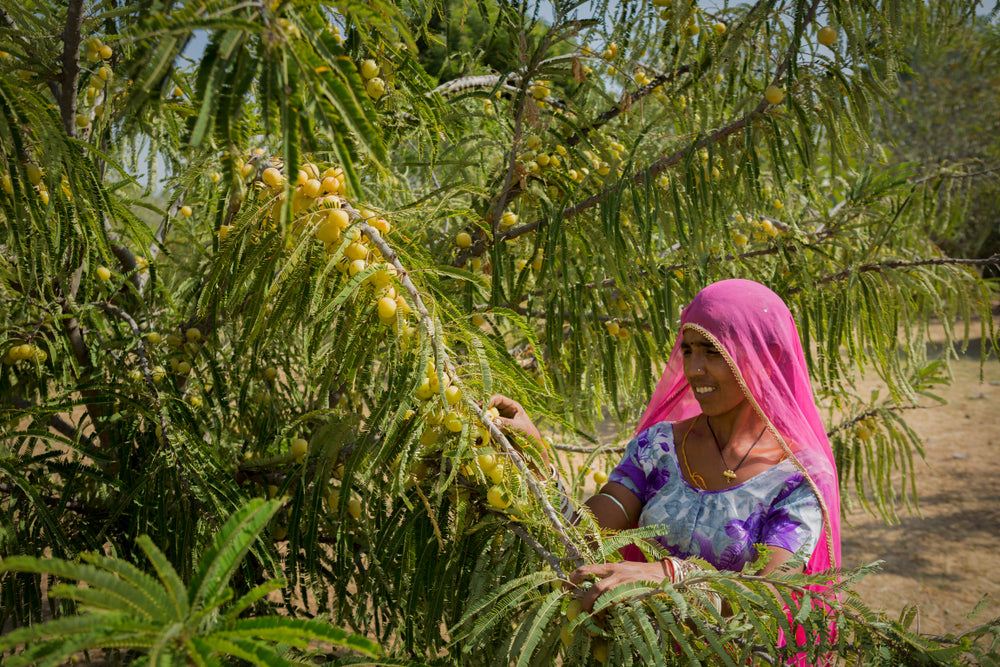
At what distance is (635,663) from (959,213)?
1.89 metres

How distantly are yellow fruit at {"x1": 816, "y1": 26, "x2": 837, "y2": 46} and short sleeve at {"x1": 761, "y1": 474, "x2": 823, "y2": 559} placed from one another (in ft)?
3.45

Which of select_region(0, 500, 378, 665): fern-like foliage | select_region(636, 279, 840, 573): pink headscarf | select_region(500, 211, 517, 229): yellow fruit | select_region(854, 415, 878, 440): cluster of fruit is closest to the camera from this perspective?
select_region(0, 500, 378, 665): fern-like foliage

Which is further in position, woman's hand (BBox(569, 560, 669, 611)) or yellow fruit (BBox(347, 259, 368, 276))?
yellow fruit (BBox(347, 259, 368, 276))

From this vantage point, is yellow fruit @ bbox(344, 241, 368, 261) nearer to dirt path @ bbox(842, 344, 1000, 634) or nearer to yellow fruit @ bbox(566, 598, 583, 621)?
yellow fruit @ bbox(566, 598, 583, 621)

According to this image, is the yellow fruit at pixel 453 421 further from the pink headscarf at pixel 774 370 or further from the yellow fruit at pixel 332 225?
the pink headscarf at pixel 774 370

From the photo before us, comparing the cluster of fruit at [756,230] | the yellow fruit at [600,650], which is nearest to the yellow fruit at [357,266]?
the yellow fruit at [600,650]

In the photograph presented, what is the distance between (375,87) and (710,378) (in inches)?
44.9

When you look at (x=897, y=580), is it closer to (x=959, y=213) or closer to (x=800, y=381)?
(x=959, y=213)

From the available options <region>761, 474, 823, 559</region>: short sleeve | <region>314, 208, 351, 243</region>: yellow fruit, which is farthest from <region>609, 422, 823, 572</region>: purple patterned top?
<region>314, 208, 351, 243</region>: yellow fruit

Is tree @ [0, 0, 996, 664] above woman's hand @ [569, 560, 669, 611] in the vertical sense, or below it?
above

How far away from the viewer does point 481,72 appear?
99.0 inches

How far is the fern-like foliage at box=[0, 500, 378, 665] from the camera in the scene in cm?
55

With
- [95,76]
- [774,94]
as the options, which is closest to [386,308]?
[774,94]

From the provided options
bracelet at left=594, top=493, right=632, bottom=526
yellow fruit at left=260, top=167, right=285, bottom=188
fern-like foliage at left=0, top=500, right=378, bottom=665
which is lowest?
bracelet at left=594, top=493, right=632, bottom=526
